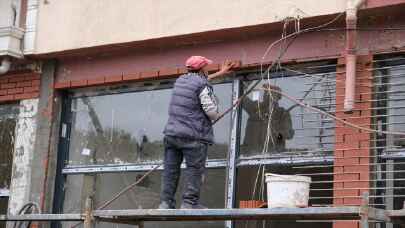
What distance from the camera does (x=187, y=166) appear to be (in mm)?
6883

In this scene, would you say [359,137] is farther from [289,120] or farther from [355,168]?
[289,120]

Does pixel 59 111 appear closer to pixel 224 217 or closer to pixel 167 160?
pixel 167 160

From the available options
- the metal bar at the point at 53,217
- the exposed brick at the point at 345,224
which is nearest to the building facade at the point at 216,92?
the exposed brick at the point at 345,224

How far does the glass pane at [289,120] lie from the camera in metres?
7.42

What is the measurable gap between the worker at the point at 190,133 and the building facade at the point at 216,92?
942 mm

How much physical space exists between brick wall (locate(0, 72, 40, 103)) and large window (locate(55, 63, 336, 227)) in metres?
0.44

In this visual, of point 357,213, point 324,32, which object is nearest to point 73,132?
point 324,32

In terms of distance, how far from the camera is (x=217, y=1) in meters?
7.96

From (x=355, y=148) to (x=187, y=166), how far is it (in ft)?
4.77

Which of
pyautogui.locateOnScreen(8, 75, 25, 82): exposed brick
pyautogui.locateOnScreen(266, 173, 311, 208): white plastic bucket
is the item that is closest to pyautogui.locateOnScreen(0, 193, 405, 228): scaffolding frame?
pyautogui.locateOnScreen(266, 173, 311, 208): white plastic bucket

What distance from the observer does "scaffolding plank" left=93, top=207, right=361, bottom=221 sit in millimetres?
5742

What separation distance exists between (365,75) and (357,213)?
73.4 inches

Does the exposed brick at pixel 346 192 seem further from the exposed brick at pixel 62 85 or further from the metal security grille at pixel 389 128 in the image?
the exposed brick at pixel 62 85

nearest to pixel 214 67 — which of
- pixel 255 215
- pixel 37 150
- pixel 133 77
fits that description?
pixel 133 77
